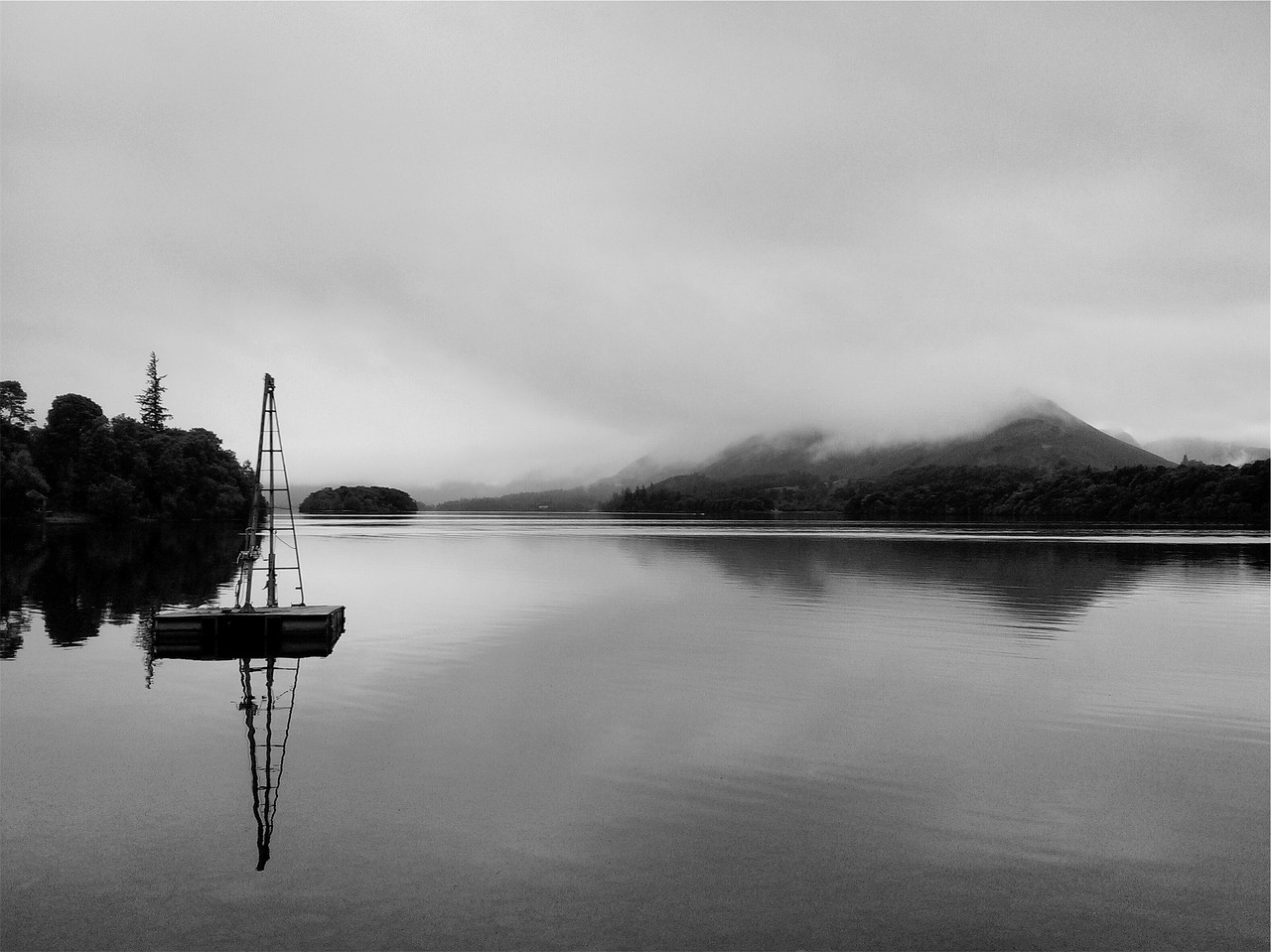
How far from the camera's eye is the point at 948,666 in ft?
90.7

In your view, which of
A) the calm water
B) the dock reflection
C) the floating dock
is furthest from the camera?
the floating dock

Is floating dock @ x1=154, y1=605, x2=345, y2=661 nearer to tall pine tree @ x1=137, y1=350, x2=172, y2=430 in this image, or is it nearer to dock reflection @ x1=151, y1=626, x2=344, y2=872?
dock reflection @ x1=151, y1=626, x2=344, y2=872

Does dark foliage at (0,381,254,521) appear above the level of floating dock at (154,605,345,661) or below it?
above

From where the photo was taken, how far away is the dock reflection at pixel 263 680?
15755 mm

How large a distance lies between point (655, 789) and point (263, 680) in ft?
49.3

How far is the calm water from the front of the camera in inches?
444

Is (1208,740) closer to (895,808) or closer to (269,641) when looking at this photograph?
(895,808)

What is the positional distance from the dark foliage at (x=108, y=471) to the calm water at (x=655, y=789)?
336 ft

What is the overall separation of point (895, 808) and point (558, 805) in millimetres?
5870

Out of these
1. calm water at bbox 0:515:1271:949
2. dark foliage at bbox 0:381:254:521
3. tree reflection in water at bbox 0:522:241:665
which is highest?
dark foliage at bbox 0:381:254:521

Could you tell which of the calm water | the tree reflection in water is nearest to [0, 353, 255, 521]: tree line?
the tree reflection in water

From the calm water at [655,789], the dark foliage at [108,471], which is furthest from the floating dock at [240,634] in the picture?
the dark foliage at [108,471]

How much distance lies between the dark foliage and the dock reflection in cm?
10925

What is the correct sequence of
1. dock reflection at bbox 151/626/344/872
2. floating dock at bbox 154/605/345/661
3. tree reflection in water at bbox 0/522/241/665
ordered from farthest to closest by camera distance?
tree reflection in water at bbox 0/522/241/665
floating dock at bbox 154/605/345/661
dock reflection at bbox 151/626/344/872
